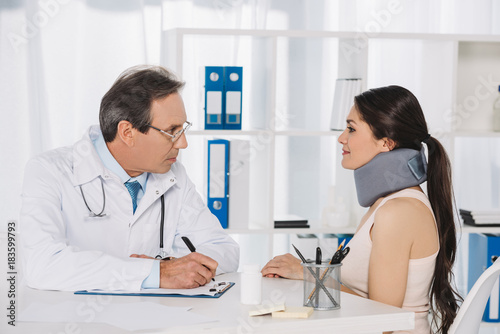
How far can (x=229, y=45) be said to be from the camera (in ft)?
11.5

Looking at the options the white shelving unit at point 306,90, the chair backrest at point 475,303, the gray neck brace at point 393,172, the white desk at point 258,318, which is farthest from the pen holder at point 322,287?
the white shelving unit at point 306,90

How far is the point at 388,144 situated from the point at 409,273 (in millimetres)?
427

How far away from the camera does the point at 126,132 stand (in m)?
2.12

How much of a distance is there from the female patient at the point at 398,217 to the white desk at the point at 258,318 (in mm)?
197

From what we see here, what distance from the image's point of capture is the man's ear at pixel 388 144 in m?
2.03

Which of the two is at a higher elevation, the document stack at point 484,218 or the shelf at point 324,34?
the shelf at point 324,34

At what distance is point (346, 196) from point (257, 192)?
467 mm

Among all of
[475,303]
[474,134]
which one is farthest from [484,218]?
[475,303]

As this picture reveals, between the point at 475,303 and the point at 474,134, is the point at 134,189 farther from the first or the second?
the point at 474,134

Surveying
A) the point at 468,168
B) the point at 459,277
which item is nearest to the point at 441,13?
the point at 468,168

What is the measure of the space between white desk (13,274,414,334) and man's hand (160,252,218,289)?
0.29 feet

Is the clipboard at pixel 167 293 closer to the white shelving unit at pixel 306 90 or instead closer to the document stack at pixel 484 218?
the white shelving unit at pixel 306 90

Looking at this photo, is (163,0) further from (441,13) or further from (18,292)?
(18,292)

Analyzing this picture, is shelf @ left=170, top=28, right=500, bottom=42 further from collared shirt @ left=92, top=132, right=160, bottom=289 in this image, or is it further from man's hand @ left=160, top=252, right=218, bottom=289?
man's hand @ left=160, top=252, right=218, bottom=289
